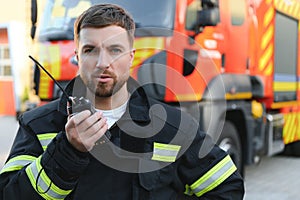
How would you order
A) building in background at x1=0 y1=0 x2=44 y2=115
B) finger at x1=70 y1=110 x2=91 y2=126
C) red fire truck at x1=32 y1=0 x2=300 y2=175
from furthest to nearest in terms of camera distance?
building in background at x1=0 y1=0 x2=44 y2=115, red fire truck at x1=32 y1=0 x2=300 y2=175, finger at x1=70 y1=110 x2=91 y2=126

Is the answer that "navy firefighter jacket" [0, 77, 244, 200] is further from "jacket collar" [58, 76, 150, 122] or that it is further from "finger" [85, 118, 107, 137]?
"finger" [85, 118, 107, 137]

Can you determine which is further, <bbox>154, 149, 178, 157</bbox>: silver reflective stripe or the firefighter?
<bbox>154, 149, 178, 157</bbox>: silver reflective stripe

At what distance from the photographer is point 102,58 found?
1615 millimetres

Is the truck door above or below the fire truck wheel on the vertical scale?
above

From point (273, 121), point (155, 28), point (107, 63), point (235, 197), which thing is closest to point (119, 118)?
point (107, 63)

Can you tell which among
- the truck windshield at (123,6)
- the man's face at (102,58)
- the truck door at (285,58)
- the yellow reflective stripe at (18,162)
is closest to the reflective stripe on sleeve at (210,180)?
the man's face at (102,58)

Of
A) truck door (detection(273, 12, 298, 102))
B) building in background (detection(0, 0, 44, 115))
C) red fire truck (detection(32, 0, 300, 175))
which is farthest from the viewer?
building in background (detection(0, 0, 44, 115))

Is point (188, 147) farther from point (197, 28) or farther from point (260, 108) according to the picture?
point (260, 108)

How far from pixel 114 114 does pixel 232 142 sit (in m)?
3.67

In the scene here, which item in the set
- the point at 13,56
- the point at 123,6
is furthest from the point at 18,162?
the point at 13,56

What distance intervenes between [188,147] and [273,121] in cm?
484

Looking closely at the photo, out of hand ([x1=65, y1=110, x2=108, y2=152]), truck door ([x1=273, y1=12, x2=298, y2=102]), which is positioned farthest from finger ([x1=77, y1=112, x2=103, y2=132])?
truck door ([x1=273, y1=12, x2=298, y2=102])

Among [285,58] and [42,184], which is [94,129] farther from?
[285,58]

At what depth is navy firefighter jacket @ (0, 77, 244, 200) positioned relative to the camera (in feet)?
5.12
